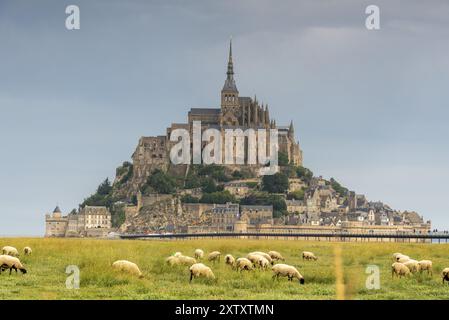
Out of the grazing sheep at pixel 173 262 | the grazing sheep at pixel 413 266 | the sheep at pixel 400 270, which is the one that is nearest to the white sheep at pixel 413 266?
the grazing sheep at pixel 413 266

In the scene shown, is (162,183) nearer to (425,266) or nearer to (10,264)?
(425,266)

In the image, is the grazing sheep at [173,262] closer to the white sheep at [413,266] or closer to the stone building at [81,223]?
the white sheep at [413,266]

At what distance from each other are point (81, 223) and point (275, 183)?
131 feet

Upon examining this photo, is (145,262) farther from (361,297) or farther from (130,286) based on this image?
(361,297)

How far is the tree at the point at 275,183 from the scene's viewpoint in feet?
595

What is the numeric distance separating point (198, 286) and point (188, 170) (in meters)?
166

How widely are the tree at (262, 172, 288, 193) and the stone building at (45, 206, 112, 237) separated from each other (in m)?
31.4

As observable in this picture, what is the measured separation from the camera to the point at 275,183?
18175cm

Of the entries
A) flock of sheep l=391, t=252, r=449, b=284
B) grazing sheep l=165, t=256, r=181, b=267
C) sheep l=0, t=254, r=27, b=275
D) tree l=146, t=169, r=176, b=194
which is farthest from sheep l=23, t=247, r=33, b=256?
tree l=146, t=169, r=176, b=194

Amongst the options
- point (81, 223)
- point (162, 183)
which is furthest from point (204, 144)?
point (81, 223)

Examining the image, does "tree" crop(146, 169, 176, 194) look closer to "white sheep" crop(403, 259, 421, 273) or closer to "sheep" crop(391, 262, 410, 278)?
"white sheep" crop(403, 259, 421, 273)

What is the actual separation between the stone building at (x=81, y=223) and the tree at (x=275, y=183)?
31.4 m

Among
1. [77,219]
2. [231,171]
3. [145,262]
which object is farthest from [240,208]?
[145,262]
